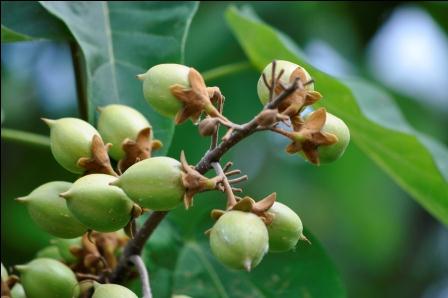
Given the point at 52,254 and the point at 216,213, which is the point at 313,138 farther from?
the point at 52,254

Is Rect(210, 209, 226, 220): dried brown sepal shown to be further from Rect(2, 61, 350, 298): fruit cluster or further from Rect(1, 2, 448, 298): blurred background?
Rect(1, 2, 448, 298): blurred background

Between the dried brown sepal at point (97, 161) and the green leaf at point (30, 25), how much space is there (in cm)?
59

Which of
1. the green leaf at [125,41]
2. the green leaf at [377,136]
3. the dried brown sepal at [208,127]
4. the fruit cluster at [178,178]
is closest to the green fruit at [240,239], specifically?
the fruit cluster at [178,178]

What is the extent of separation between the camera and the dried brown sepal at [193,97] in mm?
1339

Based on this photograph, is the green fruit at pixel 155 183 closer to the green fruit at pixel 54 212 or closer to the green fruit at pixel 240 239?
the green fruit at pixel 240 239

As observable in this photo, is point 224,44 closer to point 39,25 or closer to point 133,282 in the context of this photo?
point 39,25

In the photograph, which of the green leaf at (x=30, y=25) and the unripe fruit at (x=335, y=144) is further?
the green leaf at (x=30, y=25)

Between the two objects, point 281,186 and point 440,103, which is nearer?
point 281,186

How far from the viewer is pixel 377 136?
6.89 feet

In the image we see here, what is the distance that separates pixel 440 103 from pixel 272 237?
2.82m

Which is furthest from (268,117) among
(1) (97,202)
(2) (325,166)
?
(2) (325,166)

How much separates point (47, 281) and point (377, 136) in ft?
2.96

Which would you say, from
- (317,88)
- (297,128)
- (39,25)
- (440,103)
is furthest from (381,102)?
(440,103)

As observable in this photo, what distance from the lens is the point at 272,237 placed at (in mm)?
1316
